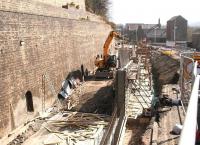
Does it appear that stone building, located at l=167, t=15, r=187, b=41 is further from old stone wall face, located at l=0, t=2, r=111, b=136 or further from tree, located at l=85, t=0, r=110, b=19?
old stone wall face, located at l=0, t=2, r=111, b=136

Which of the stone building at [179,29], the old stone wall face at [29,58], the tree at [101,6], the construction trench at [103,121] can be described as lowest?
the construction trench at [103,121]

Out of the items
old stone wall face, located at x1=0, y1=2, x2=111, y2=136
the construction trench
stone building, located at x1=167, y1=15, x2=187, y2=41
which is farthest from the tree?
stone building, located at x1=167, y1=15, x2=187, y2=41

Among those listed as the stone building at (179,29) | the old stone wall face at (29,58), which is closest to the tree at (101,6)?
the old stone wall face at (29,58)

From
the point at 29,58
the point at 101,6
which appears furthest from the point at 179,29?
the point at 29,58

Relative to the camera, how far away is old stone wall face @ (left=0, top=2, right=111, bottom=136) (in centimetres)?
1082

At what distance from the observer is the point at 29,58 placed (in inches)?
505

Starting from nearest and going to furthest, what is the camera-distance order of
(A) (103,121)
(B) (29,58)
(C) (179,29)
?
(A) (103,121)
(B) (29,58)
(C) (179,29)

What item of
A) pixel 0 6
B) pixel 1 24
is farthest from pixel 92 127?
pixel 0 6

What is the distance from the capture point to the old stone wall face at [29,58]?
10820 mm

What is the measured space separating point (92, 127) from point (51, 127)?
5.43ft

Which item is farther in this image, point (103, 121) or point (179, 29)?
point (179, 29)

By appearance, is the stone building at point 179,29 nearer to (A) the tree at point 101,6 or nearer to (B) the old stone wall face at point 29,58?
(A) the tree at point 101,6

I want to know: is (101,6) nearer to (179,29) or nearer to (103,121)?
(179,29)

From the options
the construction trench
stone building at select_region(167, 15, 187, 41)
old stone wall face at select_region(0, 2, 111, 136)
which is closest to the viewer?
the construction trench
